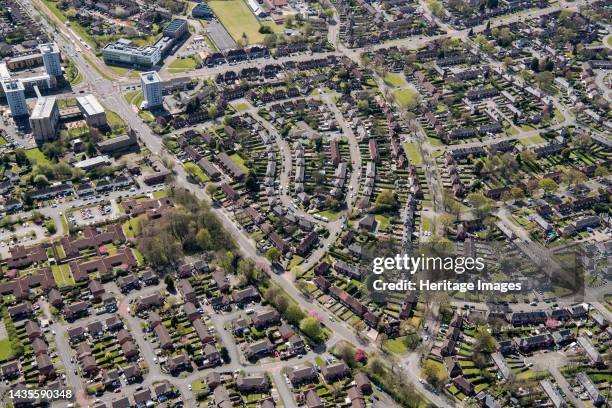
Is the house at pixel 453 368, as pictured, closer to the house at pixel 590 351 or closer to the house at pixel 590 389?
the house at pixel 590 389

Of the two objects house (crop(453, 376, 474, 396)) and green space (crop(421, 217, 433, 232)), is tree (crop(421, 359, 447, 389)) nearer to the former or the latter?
house (crop(453, 376, 474, 396))

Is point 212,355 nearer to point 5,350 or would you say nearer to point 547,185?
point 5,350

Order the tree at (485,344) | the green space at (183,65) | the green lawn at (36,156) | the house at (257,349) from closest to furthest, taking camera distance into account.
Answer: the house at (257,349), the tree at (485,344), the green lawn at (36,156), the green space at (183,65)

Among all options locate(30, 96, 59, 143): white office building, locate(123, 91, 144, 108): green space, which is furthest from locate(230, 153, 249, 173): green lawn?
locate(30, 96, 59, 143): white office building

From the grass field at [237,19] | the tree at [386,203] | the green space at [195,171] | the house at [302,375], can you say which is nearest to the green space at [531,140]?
the tree at [386,203]

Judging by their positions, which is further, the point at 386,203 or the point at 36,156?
the point at 36,156

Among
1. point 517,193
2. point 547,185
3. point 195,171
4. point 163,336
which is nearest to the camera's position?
point 163,336

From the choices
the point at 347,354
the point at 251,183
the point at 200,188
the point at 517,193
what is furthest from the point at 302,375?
the point at 517,193
